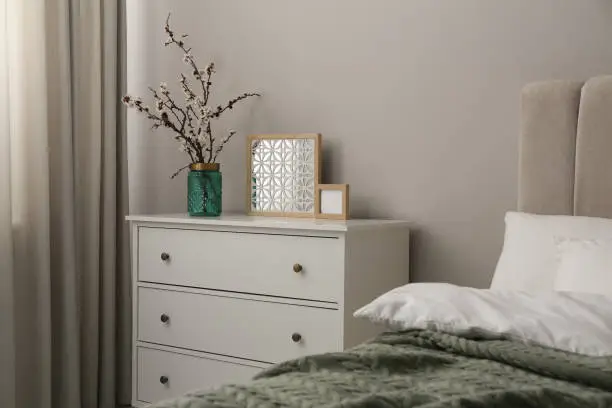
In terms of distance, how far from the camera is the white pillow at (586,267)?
1942 mm

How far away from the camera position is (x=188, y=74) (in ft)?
11.1

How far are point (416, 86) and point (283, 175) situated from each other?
57 cm

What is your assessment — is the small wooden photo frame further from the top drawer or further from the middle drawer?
the middle drawer

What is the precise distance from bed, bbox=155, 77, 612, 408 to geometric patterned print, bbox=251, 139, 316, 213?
78cm

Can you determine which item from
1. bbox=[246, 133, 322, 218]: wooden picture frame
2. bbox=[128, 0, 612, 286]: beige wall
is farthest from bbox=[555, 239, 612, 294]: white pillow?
bbox=[246, 133, 322, 218]: wooden picture frame

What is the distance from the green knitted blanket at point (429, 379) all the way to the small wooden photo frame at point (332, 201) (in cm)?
104

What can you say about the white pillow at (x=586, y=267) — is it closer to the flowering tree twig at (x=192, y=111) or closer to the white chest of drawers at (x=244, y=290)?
the white chest of drawers at (x=244, y=290)

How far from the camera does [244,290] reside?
2664 millimetres

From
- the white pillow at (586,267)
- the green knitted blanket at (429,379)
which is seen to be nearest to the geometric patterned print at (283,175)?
the white pillow at (586,267)

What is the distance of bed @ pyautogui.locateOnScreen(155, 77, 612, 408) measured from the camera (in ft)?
4.18

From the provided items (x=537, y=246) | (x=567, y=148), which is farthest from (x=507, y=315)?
(x=567, y=148)

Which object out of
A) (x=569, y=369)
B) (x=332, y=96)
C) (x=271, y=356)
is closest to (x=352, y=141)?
(x=332, y=96)

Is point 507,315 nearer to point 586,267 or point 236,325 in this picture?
point 586,267

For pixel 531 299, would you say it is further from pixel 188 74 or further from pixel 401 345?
pixel 188 74
